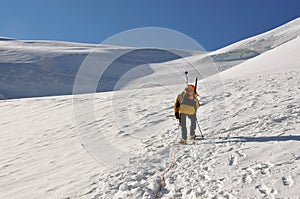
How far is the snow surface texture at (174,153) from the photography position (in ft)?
14.8

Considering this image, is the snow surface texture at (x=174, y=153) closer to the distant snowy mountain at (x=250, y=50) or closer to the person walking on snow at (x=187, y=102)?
the person walking on snow at (x=187, y=102)

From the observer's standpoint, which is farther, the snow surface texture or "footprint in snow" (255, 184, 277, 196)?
the snow surface texture

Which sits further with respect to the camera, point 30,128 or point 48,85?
point 48,85

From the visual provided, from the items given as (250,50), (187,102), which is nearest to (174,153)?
(187,102)

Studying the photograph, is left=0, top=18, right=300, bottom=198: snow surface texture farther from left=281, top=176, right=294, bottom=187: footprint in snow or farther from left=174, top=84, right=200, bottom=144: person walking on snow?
left=174, top=84, right=200, bottom=144: person walking on snow

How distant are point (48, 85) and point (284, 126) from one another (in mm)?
48984

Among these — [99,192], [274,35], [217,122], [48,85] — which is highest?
[274,35]

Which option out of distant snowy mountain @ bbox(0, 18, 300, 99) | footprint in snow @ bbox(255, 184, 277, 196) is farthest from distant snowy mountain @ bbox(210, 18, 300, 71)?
footprint in snow @ bbox(255, 184, 277, 196)

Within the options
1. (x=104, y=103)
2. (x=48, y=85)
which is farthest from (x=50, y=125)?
(x=48, y=85)

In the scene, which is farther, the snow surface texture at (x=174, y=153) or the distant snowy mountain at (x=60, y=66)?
the distant snowy mountain at (x=60, y=66)

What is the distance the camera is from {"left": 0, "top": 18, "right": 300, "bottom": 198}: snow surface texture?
4500 millimetres

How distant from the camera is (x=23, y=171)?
6801 millimetres

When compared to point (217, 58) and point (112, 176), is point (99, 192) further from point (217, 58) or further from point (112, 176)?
point (217, 58)

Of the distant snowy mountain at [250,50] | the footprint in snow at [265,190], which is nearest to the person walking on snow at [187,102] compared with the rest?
the footprint in snow at [265,190]
